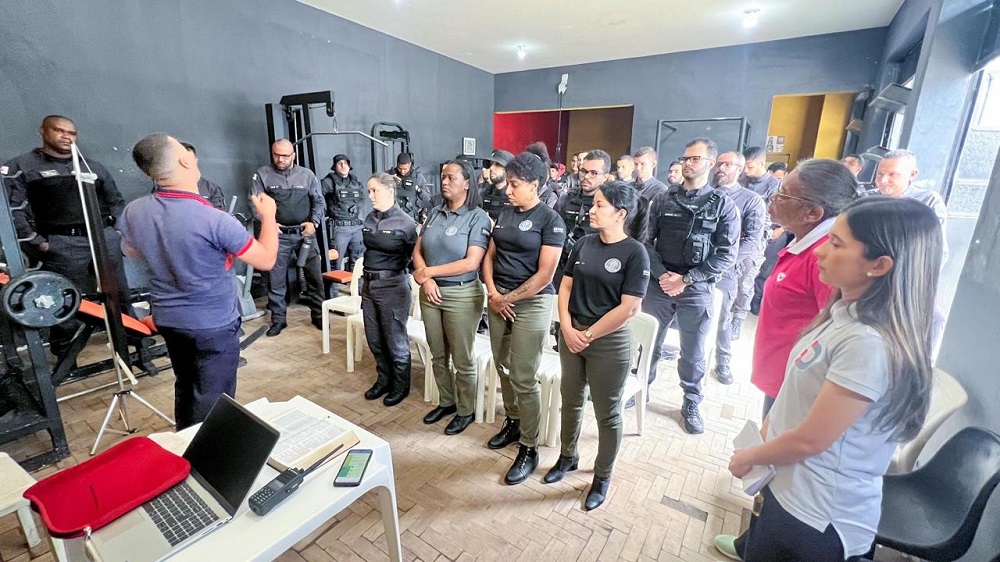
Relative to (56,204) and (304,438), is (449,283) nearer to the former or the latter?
(304,438)

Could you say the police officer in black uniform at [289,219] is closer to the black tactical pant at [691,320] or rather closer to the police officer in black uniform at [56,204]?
the police officer in black uniform at [56,204]

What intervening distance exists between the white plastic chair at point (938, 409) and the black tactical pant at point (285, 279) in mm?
3921

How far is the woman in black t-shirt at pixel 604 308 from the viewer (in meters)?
1.66

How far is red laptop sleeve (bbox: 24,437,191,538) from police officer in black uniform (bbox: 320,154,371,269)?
3.70m

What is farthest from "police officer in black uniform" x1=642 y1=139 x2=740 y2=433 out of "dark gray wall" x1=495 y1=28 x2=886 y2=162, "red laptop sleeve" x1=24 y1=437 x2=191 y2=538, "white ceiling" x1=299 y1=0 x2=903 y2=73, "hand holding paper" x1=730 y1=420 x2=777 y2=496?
"dark gray wall" x1=495 y1=28 x2=886 y2=162

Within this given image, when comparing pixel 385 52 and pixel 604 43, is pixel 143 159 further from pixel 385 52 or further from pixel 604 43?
pixel 604 43

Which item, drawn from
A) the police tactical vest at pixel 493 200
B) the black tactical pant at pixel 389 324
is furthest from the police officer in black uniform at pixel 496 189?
the black tactical pant at pixel 389 324

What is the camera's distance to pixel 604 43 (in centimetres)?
577

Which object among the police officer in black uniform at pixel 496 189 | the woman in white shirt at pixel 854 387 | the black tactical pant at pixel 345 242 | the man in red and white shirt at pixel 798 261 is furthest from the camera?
the black tactical pant at pixel 345 242

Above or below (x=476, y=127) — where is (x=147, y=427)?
below

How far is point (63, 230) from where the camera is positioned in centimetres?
319

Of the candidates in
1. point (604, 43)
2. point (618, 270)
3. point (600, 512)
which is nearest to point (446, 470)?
point (600, 512)

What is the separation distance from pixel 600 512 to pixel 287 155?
3.69 m

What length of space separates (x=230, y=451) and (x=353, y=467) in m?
0.30
